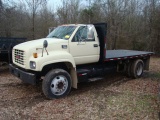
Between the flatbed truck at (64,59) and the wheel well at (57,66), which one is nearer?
the flatbed truck at (64,59)

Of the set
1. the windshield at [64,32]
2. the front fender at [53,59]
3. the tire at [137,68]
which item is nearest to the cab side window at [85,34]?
the windshield at [64,32]

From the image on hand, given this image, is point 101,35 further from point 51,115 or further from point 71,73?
point 51,115

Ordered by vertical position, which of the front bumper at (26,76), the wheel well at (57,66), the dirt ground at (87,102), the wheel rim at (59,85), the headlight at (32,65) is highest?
the headlight at (32,65)

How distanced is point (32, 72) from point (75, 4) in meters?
16.9

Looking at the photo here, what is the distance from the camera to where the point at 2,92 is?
21.7 feet

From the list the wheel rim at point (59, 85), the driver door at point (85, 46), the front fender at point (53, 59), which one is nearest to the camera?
the front fender at point (53, 59)

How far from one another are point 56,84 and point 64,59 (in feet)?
2.50

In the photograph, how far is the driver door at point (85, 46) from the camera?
6.63 metres

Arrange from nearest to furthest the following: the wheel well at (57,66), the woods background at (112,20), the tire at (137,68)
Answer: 1. the wheel well at (57,66)
2. the tire at (137,68)
3. the woods background at (112,20)

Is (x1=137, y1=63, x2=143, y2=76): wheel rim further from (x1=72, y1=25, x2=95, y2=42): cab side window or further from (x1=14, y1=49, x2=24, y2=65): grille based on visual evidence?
(x1=14, y1=49, x2=24, y2=65): grille

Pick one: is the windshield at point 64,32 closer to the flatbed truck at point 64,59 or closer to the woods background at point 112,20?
the flatbed truck at point 64,59

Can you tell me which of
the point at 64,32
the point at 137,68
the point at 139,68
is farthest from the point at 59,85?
the point at 139,68

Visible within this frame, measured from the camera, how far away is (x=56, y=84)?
5.99m

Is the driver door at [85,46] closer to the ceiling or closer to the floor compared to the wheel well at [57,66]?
closer to the ceiling
